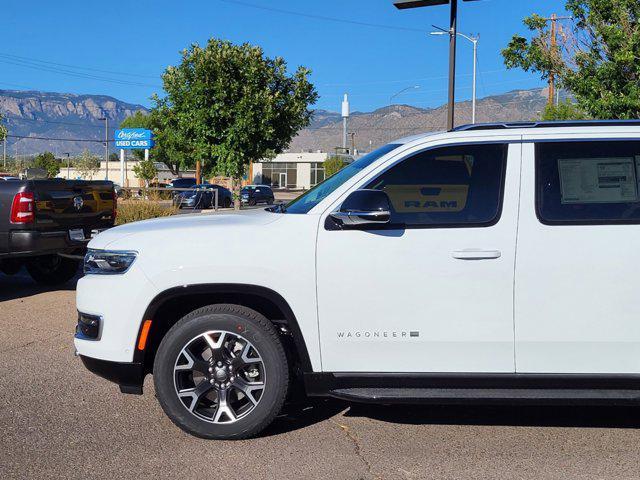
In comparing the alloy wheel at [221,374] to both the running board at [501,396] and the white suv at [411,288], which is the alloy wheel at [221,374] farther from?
the running board at [501,396]

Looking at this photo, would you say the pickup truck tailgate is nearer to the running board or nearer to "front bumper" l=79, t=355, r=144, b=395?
"front bumper" l=79, t=355, r=144, b=395

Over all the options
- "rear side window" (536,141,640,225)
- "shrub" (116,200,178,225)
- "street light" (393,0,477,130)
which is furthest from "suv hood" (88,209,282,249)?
"shrub" (116,200,178,225)

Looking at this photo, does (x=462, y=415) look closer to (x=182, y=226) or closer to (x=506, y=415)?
(x=506, y=415)

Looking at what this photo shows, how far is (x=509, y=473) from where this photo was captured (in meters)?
4.04

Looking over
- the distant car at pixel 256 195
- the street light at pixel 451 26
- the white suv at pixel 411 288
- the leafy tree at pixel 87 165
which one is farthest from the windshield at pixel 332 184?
the leafy tree at pixel 87 165

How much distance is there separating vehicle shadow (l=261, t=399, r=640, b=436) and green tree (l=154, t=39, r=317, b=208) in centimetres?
2051

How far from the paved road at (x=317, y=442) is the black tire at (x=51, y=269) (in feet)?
15.8

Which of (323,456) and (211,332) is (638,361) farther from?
(211,332)

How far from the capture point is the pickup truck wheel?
4.32 meters

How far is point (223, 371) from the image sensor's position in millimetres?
4387

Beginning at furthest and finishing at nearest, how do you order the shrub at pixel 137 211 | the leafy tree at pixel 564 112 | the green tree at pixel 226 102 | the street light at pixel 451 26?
1. the green tree at pixel 226 102
2. the leafy tree at pixel 564 112
3. the shrub at pixel 137 211
4. the street light at pixel 451 26

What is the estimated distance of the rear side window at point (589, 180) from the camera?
4285 mm

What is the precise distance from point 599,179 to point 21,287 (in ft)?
28.5

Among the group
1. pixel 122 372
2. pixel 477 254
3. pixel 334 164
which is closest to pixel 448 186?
pixel 477 254
